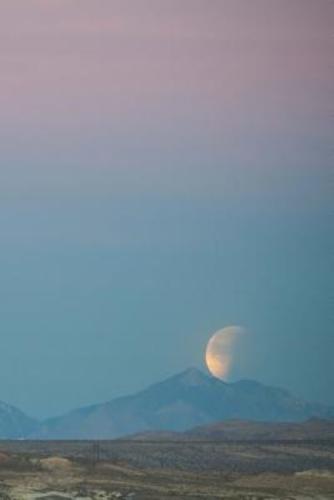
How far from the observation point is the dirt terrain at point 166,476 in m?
74.1

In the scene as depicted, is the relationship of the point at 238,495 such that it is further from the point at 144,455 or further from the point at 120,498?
the point at 144,455

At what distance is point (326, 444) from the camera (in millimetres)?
166875

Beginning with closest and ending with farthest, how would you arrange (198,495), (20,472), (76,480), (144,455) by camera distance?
(198,495), (76,480), (20,472), (144,455)

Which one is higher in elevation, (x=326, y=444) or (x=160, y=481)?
(x=326, y=444)

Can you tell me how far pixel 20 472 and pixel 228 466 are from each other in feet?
121

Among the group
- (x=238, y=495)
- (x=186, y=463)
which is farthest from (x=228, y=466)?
(x=238, y=495)

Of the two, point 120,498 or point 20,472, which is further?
point 20,472

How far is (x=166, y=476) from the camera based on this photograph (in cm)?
9125

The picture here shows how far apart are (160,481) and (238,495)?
12.3 metres

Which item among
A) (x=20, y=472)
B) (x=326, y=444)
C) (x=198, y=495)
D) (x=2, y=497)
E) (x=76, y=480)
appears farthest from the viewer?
(x=326, y=444)

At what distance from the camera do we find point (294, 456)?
449 feet

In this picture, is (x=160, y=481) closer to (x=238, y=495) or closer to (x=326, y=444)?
(x=238, y=495)

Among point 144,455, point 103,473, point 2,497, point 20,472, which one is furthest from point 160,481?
point 144,455

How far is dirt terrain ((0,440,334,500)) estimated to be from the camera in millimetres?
74062
